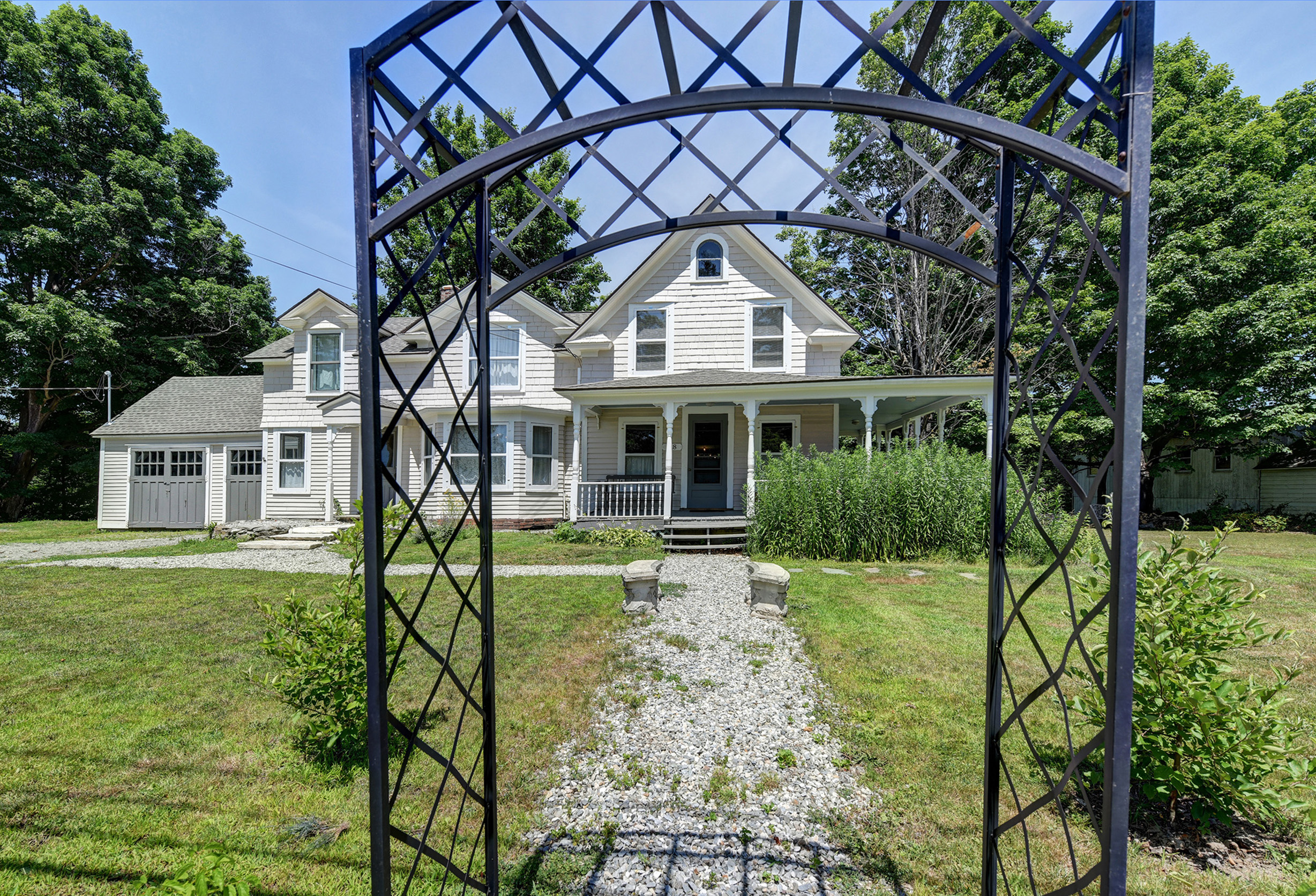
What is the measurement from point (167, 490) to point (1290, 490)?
33.0 m

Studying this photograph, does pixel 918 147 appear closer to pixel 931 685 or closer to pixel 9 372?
pixel 931 685

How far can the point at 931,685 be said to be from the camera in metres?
4.22

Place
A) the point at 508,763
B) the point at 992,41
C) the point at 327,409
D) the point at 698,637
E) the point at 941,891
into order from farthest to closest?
the point at 992,41 → the point at 327,409 → the point at 698,637 → the point at 508,763 → the point at 941,891

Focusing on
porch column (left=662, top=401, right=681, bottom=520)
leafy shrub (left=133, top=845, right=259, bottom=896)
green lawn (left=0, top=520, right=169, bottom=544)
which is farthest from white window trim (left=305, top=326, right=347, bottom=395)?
leafy shrub (left=133, top=845, right=259, bottom=896)

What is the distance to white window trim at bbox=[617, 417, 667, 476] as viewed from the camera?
44.0 ft

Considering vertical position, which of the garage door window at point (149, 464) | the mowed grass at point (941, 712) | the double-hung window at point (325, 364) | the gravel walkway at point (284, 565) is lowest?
the gravel walkway at point (284, 565)

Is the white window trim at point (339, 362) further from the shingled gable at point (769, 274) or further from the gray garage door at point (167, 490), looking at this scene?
the shingled gable at point (769, 274)

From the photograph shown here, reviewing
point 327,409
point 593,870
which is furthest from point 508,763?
point 327,409

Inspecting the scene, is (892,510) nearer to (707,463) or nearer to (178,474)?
(707,463)

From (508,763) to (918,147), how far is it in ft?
65.8

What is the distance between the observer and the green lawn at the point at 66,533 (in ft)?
41.6

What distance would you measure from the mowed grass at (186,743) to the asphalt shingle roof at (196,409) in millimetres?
9639

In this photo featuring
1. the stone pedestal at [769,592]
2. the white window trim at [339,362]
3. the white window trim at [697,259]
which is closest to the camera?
the stone pedestal at [769,592]

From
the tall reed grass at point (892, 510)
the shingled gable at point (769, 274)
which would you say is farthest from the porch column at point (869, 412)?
the shingled gable at point (769, 274)
